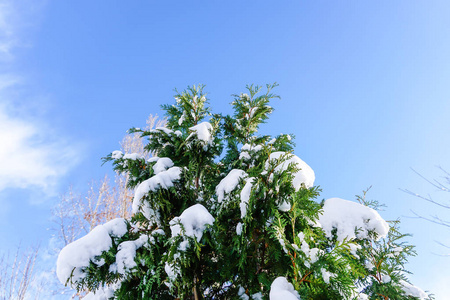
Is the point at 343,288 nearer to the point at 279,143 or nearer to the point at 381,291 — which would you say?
the point at 381,291

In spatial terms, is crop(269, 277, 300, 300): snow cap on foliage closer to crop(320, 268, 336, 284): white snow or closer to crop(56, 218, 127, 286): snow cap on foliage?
crop(320, 268, 336, 284): white snow

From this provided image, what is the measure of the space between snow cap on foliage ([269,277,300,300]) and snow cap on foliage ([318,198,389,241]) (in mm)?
1878

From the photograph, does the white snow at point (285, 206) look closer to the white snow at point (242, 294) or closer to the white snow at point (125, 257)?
the white snow at point (242, 294)

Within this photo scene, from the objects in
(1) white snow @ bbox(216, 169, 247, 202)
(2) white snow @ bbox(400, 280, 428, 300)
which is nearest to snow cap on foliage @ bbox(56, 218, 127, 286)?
(1) white snow @ bbox(216, 169, 247, 202)

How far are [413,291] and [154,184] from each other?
12.9 feet

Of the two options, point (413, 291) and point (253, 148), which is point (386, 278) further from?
point (253, 148)

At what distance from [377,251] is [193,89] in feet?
14.7

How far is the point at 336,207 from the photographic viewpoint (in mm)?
4117

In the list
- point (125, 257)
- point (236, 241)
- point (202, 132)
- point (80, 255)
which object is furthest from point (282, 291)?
point (202, 132)

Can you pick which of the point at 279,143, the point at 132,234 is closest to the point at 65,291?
the point at 132,234

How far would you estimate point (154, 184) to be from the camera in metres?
3.61

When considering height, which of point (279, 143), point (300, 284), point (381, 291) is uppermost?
point (279, 143)

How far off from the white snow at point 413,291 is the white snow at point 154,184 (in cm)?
359

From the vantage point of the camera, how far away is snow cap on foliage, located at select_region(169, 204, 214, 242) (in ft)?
10.2
